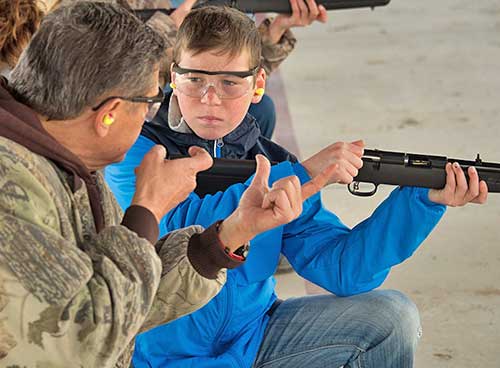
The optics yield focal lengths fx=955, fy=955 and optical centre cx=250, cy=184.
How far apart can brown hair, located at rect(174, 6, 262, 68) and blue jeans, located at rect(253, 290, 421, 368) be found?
2.30 feet

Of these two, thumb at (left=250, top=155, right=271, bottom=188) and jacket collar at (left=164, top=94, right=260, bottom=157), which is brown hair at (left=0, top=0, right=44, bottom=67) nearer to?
jacket collar at (left=164, top=94, right=260, bottom=157)

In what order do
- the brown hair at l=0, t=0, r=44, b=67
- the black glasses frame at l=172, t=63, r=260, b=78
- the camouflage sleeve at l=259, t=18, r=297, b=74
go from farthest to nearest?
the camouflage sleeve at l=259, t=18, r=297, b=74
the black glasses frame at l=172, t=63, r=260, b=78
the brown hair at l=0, t=0, r=44, b=67

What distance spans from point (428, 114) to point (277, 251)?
9.90 ft

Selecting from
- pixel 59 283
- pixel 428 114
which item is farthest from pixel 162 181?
pixel 428 114

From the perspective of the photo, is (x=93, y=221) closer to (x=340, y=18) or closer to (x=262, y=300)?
(x=262, y=300)

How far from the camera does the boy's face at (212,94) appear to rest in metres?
2.55

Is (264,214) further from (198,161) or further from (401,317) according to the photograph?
(401,317)

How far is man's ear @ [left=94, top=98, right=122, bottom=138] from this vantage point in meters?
1.78

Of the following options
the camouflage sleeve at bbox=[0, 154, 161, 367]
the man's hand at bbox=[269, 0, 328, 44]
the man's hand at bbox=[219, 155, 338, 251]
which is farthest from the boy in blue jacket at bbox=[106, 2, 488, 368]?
the man's hand at bbox=[269, 0, 328, 44]

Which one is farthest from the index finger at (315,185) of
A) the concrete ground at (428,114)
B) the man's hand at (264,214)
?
the concrete ground at (428,114)

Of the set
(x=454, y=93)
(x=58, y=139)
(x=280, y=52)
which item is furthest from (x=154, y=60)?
(x=454, y=93)

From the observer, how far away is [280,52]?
3984 mm

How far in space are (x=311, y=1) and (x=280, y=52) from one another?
316mm

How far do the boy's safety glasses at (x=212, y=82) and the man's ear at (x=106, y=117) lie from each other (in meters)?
0.76
